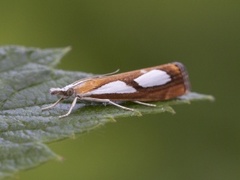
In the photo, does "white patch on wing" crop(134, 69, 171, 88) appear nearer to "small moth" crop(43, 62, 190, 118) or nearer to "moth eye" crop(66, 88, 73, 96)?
"small moth" crop(43, 62, 190, 118)

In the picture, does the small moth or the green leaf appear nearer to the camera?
the green leaf

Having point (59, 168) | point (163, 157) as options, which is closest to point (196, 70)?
point (163, 157)

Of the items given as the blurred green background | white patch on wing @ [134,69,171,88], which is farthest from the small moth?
the blurred green background

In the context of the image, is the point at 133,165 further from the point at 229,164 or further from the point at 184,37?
the point at 184,37

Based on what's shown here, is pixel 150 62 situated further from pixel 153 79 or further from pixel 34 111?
pixel 34 111

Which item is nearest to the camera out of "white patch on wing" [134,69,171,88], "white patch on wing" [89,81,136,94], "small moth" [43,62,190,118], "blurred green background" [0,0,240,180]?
"small moth" [43,62,190,118]

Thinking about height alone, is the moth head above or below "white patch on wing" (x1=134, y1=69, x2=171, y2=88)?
above

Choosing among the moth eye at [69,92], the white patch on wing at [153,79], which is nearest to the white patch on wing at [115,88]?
the white patch on wing at [153,79]
